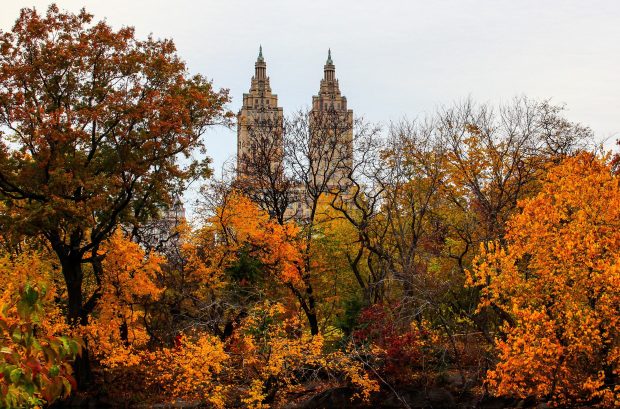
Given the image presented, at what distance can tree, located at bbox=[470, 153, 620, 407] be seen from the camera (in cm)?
1617

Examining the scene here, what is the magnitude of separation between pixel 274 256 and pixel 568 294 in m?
13.8

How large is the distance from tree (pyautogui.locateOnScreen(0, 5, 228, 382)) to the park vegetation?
3.3 inches

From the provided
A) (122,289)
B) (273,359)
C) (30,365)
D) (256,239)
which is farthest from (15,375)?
(256,239)

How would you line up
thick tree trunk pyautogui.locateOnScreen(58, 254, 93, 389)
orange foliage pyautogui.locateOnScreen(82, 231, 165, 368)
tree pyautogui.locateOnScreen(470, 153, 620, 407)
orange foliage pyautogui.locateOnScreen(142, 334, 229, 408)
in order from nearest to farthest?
tree pyautogui.locateOnScreen(470, 153, 620, 407)
orange foliage pyautogui.locateOnScreen(142, 334, 229, 408)
orange foliage pyautogui.locateOnScreen(82, 231, 165, 368)
thick tree trunk pyautogui.locateOnScreen(58, 254, 93, 389)

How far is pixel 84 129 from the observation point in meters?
25.7

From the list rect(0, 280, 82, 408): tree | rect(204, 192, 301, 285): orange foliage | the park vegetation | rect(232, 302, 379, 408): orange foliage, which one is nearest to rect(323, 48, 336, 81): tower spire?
the park vegetation

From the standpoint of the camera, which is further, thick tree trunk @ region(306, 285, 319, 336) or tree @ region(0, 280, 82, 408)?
thick tree trunk @ region(306, 285, 319, 336)

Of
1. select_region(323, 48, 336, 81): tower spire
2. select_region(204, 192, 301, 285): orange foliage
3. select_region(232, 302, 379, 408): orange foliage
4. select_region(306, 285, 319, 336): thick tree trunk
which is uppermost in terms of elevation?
select_region(323, 48, 336, 81): tower spire

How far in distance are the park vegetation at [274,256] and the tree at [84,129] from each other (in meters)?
0.08

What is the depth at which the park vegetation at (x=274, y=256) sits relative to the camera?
17.7 metres

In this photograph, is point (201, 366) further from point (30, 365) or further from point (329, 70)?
point (329, 70)

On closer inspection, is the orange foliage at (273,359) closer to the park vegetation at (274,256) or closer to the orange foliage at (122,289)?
the park vegetation at (274,256)

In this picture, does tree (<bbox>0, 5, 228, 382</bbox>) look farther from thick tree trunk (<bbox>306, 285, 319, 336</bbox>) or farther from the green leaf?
the green leaf

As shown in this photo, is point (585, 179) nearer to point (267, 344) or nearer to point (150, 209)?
point (267, 344)
